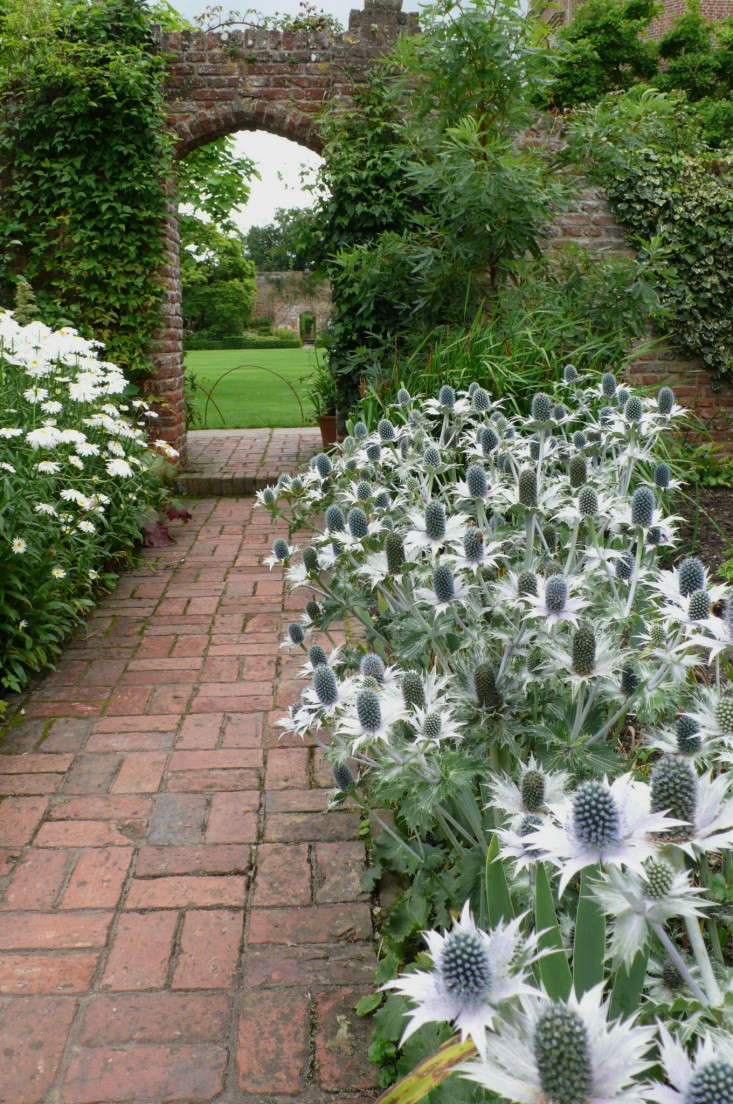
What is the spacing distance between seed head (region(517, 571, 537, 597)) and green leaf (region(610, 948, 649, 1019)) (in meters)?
0.90

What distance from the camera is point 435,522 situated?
205cm

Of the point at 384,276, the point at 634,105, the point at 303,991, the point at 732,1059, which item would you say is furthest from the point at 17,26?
the point at 732,1059

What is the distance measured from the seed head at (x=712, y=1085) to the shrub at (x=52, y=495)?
3165 mm

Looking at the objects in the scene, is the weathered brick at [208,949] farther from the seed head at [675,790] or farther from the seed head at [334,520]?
the seed head at [675,790]

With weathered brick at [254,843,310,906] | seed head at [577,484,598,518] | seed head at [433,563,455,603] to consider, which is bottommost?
weathered brick at [254,843,310,906]

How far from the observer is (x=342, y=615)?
2512 mm

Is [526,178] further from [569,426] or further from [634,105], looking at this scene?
[569,426]

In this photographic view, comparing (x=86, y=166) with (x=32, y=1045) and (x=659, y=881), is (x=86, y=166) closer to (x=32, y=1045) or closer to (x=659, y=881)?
(x=32, y=1045)

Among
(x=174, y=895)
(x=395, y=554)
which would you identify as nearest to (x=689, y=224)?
(x=395, y=554)

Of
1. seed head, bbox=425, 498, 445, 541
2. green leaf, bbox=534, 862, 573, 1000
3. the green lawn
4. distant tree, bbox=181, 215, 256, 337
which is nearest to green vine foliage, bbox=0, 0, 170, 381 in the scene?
the green lawn

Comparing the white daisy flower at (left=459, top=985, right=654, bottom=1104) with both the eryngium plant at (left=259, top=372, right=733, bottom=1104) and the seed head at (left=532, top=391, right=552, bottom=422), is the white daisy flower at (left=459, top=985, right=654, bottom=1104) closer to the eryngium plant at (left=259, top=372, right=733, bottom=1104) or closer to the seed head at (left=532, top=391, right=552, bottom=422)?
the eryngium plant at (left=259, top=372, right=733, bottom=1104)

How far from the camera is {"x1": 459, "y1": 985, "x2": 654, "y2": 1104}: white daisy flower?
0.81m

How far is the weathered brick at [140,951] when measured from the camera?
209 centimetres

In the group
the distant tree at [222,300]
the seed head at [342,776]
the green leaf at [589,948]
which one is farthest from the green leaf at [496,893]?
the distant tree at [222,300]
